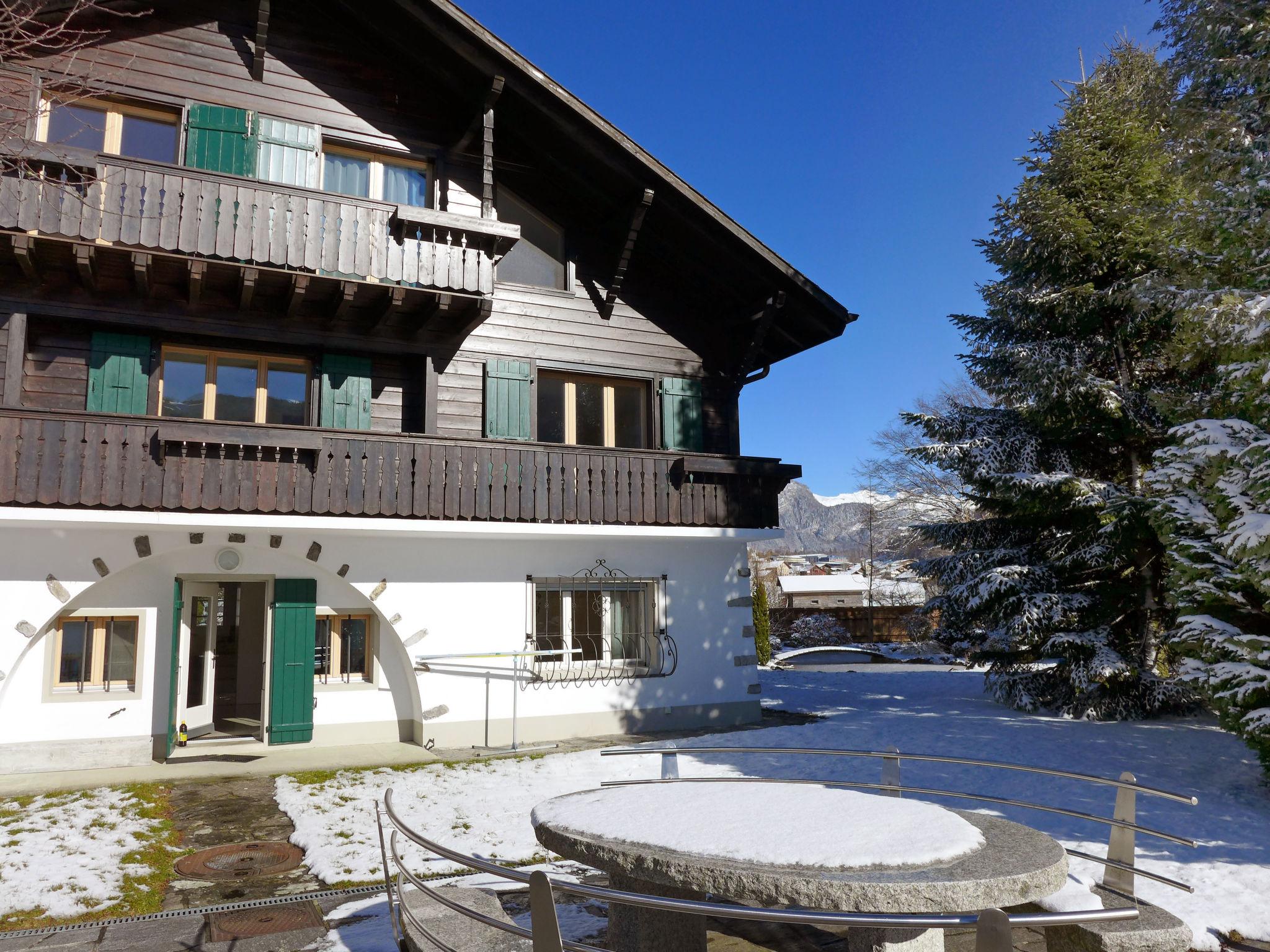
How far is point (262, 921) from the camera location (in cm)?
535

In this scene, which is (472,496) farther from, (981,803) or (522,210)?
(981,803)

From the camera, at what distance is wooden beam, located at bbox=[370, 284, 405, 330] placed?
11.0 metres

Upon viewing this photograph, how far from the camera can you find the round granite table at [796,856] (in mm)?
3211

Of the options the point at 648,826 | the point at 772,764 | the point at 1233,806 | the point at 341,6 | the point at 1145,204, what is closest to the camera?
the point at 648,826

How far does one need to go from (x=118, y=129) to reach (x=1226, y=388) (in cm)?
1294

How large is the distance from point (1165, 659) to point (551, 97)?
1235cm

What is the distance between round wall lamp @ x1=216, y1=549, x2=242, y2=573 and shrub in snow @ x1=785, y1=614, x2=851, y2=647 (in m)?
22.6

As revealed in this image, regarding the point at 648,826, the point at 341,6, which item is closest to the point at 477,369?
the point at 341,6

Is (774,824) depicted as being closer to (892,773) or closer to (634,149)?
(892,773)

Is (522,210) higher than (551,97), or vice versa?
(551,97)

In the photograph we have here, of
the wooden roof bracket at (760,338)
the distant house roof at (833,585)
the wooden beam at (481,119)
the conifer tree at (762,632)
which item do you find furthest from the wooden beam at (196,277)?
the distant house roof at (833,585)

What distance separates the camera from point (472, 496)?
37.4ft

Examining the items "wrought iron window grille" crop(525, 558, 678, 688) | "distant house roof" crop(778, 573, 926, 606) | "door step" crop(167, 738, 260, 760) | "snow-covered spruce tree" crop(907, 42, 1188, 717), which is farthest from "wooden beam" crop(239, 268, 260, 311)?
"distant house roof" crop(778, 573, 926, 606)

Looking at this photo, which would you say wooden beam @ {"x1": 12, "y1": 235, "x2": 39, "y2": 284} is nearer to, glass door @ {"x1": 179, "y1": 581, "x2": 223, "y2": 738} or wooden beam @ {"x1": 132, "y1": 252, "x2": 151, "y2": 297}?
wooden beam @ {"x1": 132, "y1": 252, "x2": 151, "y2": 297}
